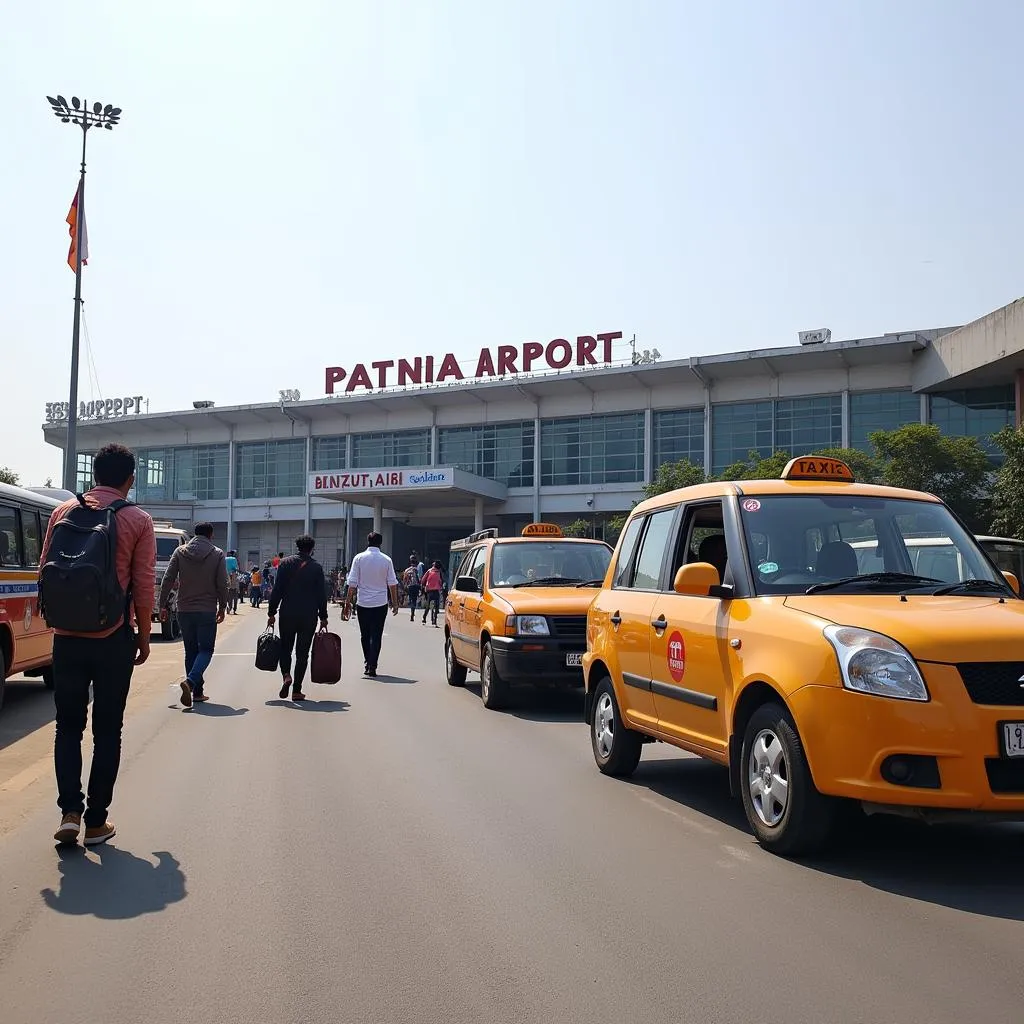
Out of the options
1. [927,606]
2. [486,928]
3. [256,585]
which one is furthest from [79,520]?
[256,585]

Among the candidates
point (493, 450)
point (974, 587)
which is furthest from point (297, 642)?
point (493, 450)

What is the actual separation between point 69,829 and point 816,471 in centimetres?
486

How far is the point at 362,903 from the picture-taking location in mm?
4723

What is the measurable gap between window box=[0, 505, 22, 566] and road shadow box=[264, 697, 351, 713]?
305 cm

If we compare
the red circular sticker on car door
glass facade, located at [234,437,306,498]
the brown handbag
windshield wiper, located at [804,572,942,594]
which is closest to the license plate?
windshield wiper, located at [804,572,942,594]

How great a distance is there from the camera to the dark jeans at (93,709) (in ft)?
18.4

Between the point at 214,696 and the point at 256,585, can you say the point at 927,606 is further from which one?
the point at 256,585

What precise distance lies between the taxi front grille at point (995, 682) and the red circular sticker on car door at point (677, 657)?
1914 mm

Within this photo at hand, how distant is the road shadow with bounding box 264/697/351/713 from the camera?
11562 millimetres

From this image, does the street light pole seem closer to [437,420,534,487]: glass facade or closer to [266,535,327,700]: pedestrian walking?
[266,535,327,700]: pedestrian walking

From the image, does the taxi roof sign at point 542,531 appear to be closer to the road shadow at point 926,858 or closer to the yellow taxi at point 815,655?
the yellow taxi at point 815,655

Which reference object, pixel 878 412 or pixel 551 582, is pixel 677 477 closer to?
pixel 878 412

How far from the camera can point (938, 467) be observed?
112ft

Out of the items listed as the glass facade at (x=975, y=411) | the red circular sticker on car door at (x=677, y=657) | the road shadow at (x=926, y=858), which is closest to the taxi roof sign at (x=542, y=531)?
the road shadow at (x=926, y=858)
